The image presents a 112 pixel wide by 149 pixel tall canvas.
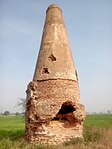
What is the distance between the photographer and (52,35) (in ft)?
36.1

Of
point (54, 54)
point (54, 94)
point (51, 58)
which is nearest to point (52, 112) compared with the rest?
point (54, 94)

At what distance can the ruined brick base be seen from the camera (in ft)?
31.2

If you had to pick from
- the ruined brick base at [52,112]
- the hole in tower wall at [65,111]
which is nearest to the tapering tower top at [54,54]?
the ruined brick base at [52,112]

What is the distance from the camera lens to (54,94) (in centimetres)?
995

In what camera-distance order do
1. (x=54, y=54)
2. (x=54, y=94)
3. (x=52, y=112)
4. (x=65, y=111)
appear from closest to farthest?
(x=52, y=112), (x=54, y=94), (x=54, y=54), (x=65, y=111)

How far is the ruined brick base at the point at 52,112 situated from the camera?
9.52 meters

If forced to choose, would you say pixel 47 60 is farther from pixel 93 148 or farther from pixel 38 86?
pixel 93 148

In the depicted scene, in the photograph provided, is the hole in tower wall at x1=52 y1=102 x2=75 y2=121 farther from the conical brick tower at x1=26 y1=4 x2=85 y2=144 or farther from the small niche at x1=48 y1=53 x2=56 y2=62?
the small niche at x1=48 y1=53 x2=56 y2=62

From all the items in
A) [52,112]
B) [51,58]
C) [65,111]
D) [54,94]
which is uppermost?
[51,58]

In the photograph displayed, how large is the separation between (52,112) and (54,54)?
9.10 feet

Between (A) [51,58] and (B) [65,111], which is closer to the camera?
(A) [51,58]

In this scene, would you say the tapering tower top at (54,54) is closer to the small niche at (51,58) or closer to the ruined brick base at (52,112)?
the small niche at (51,58)

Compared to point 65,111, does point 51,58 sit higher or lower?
higher

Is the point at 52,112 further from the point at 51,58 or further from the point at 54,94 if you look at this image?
the point at 51,58
